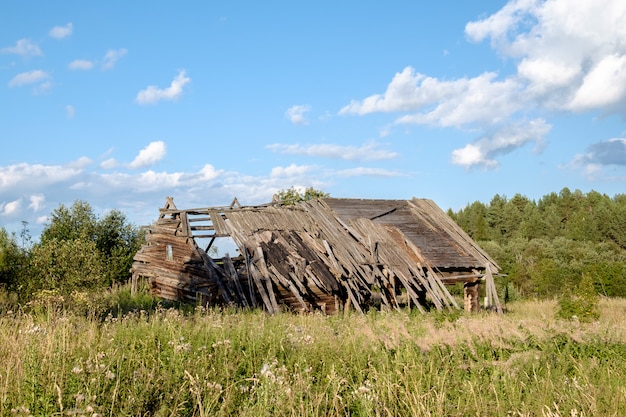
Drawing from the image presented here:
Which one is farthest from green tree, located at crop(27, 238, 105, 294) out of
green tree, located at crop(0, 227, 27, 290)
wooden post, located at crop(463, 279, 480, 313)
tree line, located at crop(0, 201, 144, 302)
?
wooden post, located at crop(463, 279, 480, 313)

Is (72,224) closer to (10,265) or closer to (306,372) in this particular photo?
(10,265)

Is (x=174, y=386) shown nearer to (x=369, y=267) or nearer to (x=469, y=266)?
(x=369, y=267)

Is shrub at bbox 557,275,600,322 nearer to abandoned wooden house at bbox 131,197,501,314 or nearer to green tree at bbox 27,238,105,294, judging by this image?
abandoned wooden house at bbox 131,197,501,314

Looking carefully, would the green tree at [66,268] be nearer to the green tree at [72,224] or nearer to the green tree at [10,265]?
the green tree at [10,265]

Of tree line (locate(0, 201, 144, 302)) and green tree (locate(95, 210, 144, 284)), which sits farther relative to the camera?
green tree (locate(95, 210, 144, 284))

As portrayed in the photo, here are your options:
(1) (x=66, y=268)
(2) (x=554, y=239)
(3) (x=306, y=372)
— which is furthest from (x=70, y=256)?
(2) (x=554, y=239)

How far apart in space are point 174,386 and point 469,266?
17326 mm

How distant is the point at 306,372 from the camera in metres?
6.00

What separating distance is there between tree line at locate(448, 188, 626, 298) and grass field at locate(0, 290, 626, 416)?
77.9 ft

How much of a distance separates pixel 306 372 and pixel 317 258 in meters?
13.8

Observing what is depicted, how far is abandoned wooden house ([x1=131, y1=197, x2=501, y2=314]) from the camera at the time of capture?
1923cm

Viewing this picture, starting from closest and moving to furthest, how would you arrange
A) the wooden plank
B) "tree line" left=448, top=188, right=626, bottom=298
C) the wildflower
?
the wildflower < the wooden plank < "tree line" left=448, top=188, right=626, bottom=298

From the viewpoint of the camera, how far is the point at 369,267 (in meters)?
20.0

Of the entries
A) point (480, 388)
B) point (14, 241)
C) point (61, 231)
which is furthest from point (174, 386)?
point (61, 231)
